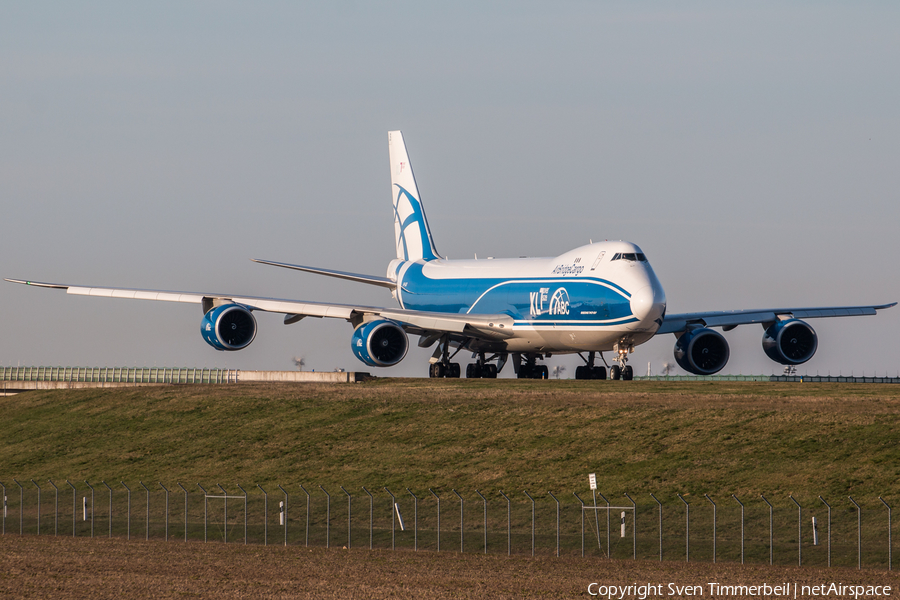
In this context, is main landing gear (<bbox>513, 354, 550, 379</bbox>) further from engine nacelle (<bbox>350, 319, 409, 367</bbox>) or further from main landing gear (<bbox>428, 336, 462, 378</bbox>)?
engine nacelle (<bbox>350, 319, 409, 367</bbox>)

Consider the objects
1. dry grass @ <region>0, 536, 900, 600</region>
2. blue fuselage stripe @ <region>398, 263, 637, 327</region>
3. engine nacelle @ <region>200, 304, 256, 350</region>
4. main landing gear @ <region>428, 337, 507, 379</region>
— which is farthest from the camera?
main landing gear @ <region>428, 337, 507, 379</region>

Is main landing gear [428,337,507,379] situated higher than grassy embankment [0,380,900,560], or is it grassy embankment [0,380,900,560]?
main landing gear [428,337,507,379]

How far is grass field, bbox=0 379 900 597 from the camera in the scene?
112 ft

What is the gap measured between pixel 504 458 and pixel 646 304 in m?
11.7

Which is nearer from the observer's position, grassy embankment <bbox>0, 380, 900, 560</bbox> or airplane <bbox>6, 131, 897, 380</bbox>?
grassy embankment <bbox>0, 380, 900, 560</bbox>

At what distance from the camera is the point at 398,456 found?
45.4 metres

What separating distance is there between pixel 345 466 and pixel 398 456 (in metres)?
2.00

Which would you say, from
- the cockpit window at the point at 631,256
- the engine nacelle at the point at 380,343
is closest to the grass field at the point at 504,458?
the engine nacelle at the point at 380,343

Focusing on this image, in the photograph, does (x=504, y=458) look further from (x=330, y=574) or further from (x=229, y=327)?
(x=229, y=327)

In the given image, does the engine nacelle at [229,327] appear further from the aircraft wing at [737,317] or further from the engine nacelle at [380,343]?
the aircraft wing at [737,317]

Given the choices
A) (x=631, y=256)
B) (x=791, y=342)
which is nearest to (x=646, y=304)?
(x=631, y=256)

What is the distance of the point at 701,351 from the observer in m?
56.6

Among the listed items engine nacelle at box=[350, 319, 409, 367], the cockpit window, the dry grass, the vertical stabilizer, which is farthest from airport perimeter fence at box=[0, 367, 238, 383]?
the dry grass

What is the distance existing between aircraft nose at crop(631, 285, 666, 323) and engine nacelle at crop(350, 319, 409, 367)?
10861 millimetres
